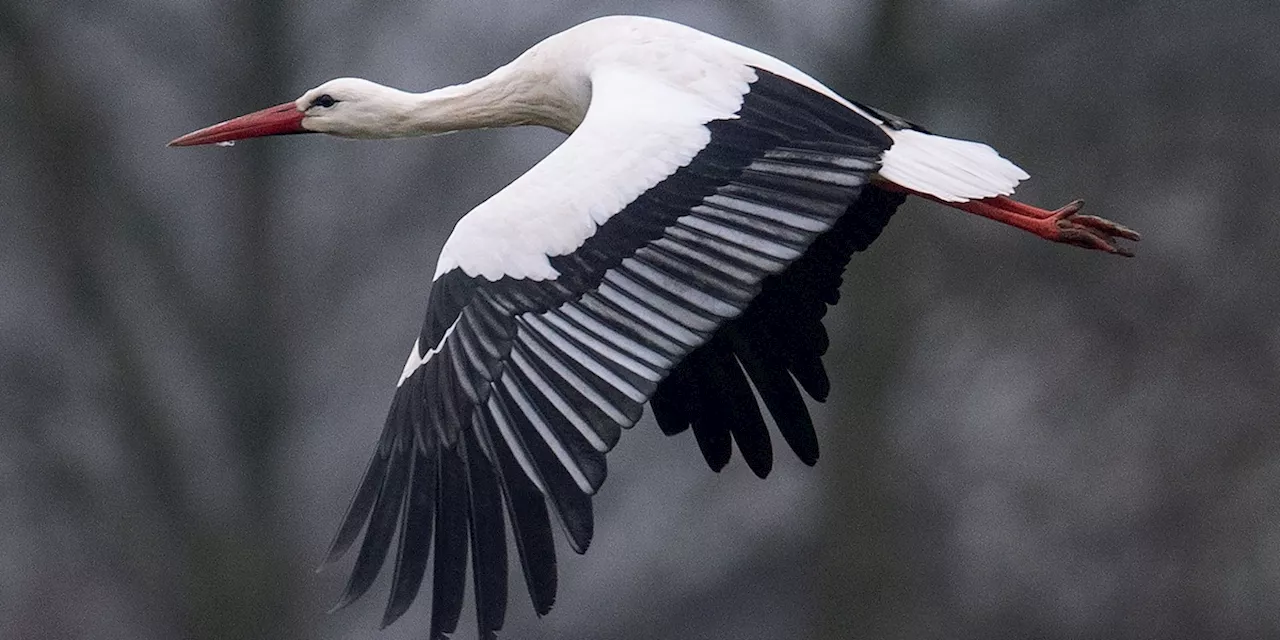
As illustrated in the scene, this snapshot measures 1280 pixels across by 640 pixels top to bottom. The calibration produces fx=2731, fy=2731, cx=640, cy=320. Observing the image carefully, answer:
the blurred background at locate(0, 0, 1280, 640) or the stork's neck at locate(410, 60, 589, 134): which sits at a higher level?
the blurred background at locate(0, 0, 1280, 640)

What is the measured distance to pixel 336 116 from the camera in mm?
7234

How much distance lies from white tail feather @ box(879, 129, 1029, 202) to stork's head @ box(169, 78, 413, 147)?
4.65 feet

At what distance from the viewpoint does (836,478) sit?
14680 mm

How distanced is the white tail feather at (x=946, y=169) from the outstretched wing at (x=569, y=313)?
5.7 inches

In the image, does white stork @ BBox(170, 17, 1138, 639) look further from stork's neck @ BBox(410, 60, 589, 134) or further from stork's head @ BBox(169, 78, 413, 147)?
stork's head @ BBox(169, 78, 413, 147)

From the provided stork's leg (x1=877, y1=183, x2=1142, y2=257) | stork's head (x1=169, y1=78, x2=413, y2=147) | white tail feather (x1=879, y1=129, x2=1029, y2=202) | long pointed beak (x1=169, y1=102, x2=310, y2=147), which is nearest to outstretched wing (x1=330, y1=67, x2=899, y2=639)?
white tail feather (x1=879, y1=129, x2=1029, y2=202)

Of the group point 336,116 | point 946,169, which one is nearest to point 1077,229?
point 946,169

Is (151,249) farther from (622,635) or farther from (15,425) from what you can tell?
(622,635)

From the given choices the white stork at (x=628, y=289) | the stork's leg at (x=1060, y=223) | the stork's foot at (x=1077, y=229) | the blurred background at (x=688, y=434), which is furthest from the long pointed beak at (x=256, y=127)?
the blurred background at (x=688, y=434)

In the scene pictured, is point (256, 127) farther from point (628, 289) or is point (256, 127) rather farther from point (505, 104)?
point (628, 289)

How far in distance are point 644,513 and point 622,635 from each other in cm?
75

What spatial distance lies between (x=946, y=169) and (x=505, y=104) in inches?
47.6

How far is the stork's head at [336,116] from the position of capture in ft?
23.3

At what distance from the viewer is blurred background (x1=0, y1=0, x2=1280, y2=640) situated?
14.4m
